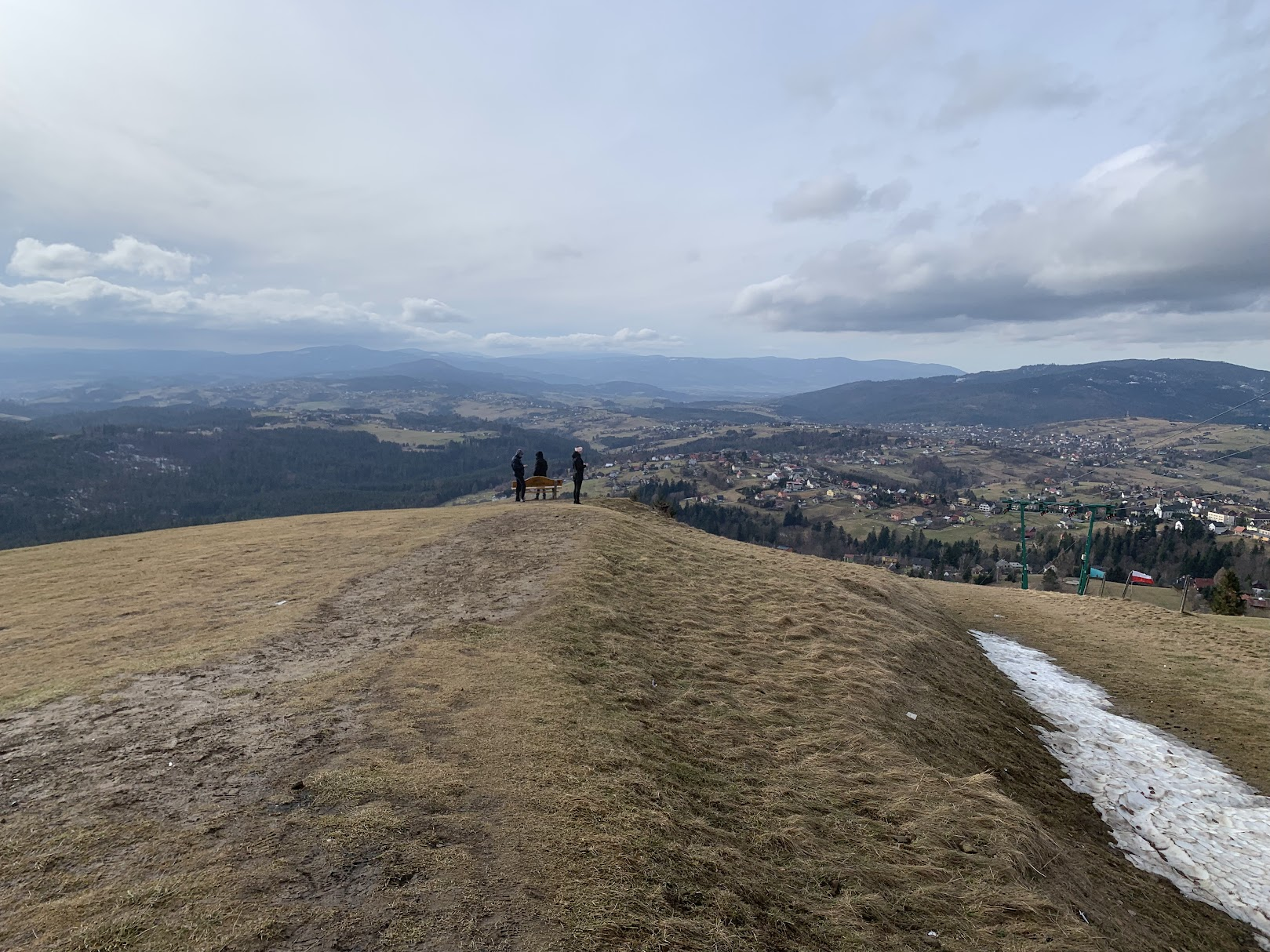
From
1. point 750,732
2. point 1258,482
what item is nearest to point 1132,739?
point 750,732

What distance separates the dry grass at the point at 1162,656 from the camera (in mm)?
15328

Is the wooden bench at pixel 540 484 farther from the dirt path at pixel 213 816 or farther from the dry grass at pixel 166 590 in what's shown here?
the dirt path at pixel 213 816

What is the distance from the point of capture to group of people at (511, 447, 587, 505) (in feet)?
79.1

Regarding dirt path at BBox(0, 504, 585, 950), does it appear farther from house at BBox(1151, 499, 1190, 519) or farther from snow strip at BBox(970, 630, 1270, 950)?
house at BBox(1151, 499, 1190, 519)

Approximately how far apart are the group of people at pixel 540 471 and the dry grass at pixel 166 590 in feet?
10.8

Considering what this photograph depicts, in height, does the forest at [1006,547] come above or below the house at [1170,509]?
below

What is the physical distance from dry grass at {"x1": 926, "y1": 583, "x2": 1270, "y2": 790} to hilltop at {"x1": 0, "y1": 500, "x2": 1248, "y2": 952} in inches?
184

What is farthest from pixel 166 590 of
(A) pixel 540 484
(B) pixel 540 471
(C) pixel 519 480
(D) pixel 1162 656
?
(D) pixel 1162 656

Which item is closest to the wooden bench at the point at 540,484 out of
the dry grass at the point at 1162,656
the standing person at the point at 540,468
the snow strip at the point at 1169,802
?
the standing person at the point at 540,468

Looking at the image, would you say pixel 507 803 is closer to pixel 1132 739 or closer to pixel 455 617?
pixel 455 617

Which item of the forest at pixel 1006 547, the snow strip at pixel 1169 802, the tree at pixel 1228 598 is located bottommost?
the forest at pixel 1006 547

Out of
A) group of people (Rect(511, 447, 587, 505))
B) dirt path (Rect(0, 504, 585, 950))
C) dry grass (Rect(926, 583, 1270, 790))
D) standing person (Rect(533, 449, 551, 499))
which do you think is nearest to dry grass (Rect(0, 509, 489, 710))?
dirt path (Rect(0, 504, 585, 950))

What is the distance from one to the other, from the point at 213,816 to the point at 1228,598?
184 ft

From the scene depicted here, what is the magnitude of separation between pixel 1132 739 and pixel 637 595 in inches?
508
